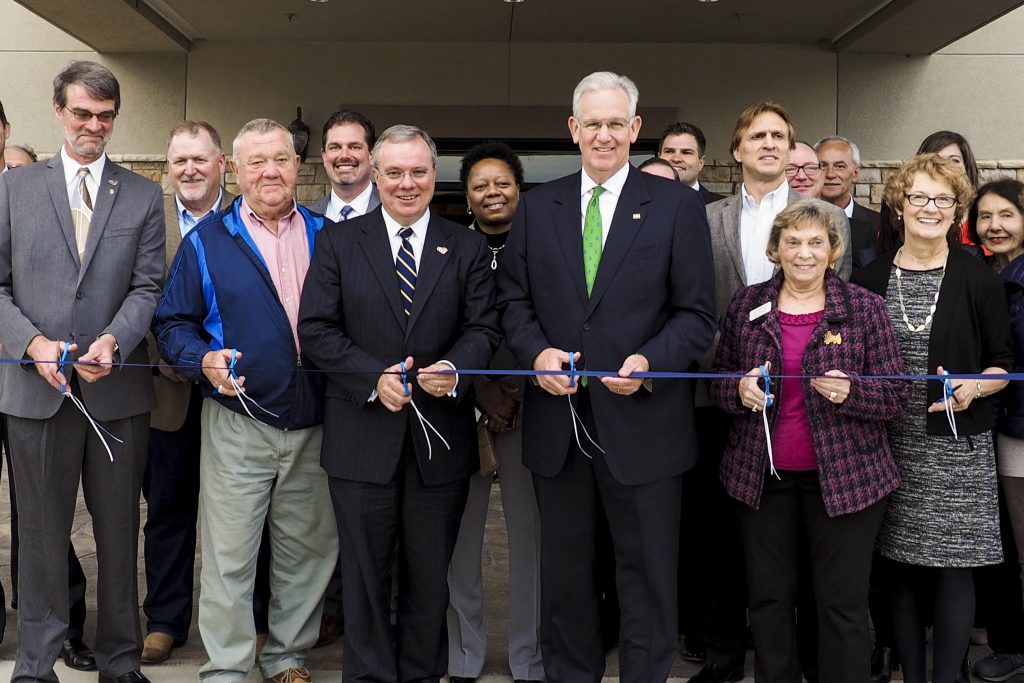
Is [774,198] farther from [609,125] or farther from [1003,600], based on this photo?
[1003,600]

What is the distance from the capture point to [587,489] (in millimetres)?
3715

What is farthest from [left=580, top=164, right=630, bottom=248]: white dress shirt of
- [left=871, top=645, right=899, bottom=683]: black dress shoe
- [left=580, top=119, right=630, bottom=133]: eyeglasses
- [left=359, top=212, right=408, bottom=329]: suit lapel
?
[left=871, top=645, right=899, bottom=683]: black dress shoe

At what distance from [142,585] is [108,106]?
261 cm

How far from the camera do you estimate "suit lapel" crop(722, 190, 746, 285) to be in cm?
407

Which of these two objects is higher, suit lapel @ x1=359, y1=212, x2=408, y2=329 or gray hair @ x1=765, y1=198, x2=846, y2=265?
gray hair @ x1=765, y1=198, x2=846, y2=265

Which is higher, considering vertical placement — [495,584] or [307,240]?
[307,240]

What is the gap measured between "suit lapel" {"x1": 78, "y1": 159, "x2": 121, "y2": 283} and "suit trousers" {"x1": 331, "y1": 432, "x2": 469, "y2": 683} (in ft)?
3.95

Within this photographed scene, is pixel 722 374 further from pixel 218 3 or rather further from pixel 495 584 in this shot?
pixel 218 3

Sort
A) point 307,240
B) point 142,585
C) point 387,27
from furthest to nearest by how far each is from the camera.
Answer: point 387,27 < point 142,585 < point 307,240

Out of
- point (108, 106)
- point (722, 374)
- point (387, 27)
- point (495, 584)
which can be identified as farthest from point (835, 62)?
point (108, 106)

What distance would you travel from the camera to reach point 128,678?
3.94m

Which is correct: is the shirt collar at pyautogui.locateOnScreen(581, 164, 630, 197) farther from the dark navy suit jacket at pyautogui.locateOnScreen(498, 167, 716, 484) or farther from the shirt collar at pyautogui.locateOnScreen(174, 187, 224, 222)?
the shirt collar at pyautogui.locateOnScreen(174, 187, 224, 222)

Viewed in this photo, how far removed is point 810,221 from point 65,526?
286cm

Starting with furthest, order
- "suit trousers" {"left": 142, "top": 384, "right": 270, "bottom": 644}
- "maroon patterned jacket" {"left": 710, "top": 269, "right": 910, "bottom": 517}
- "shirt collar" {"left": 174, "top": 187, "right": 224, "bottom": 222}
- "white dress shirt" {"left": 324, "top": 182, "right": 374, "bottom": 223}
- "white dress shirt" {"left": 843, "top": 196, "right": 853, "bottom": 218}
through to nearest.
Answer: "white dress shirt" {"left": 843, "top": 196, "right": 853, "bottom": 218} → "white dress shirt" {"left": 324, "top": 182, "right": 374, "bottom": 223} → "shirt collar" {"left": 174, "top": 187, "right": 224, "bottom": 222} → "suit trousers" {"left": 142, "top": 384, "right": 270, "bottom": 644} → "maroon patterned jacket" {"left": 710, "top": 269, "right": 910, "bottom": 517}
